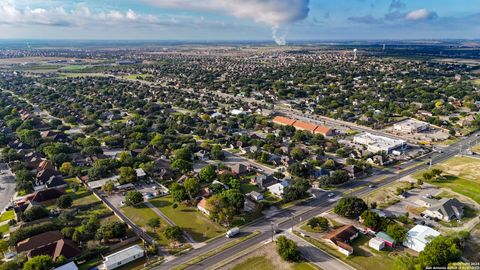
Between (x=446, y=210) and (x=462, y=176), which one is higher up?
(x=446, y=210)

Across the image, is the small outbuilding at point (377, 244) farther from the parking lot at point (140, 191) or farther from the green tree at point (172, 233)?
the parking lot at point (140, 191)

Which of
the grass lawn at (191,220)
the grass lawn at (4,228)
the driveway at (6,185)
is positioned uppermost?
the grass lawn at (191,220)

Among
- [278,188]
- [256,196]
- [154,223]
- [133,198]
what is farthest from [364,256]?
[133,198]

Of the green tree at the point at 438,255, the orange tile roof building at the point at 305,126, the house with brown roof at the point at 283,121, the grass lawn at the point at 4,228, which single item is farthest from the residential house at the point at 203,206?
the house with brown roof at the point at 283,121

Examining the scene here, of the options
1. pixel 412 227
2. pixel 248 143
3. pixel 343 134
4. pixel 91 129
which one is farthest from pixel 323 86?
pixel 412 227

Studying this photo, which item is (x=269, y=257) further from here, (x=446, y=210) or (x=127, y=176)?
(x=127, y=176)
